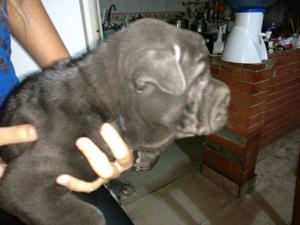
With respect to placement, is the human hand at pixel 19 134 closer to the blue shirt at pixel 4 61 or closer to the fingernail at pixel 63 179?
the fingernail at pixel 63 179

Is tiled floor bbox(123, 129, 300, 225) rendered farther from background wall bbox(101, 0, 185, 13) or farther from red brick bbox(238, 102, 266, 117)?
background wall bbox(101, 0, 185, 13)

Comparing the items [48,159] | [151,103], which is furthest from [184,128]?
[48,159]

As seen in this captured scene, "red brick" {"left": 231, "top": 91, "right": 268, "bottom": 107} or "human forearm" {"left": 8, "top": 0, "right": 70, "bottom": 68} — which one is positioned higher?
"human forearm" {"left": 8, "top": 0, "right": 70, "bottom": 68}

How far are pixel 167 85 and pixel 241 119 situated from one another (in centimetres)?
155

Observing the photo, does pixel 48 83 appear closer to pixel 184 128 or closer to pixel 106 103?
pixel 106 103

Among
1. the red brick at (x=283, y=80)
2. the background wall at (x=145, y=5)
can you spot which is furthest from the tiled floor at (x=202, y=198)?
the background wall at (x=145, y=5)

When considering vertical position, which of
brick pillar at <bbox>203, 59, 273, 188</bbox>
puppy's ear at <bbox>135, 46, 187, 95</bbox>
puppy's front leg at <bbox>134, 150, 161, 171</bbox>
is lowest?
brick pillar at <bbox>203, 59, 273, 188</bbox>

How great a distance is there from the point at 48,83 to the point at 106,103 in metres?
0.20

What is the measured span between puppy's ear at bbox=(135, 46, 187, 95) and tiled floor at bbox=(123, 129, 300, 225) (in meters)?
1.58

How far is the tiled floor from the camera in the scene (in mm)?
2018

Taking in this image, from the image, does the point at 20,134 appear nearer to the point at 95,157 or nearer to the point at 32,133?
the point at 32,133

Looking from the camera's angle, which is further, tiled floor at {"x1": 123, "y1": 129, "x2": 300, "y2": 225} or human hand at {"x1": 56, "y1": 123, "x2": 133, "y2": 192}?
tiled floor at {"x1": 123, "y1": 129, "x2": 300, "y2": 225}

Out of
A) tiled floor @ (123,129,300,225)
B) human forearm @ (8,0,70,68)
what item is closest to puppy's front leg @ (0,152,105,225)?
human forearm @ (8,0,70,68)

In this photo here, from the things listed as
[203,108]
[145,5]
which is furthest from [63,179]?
[145,5]
